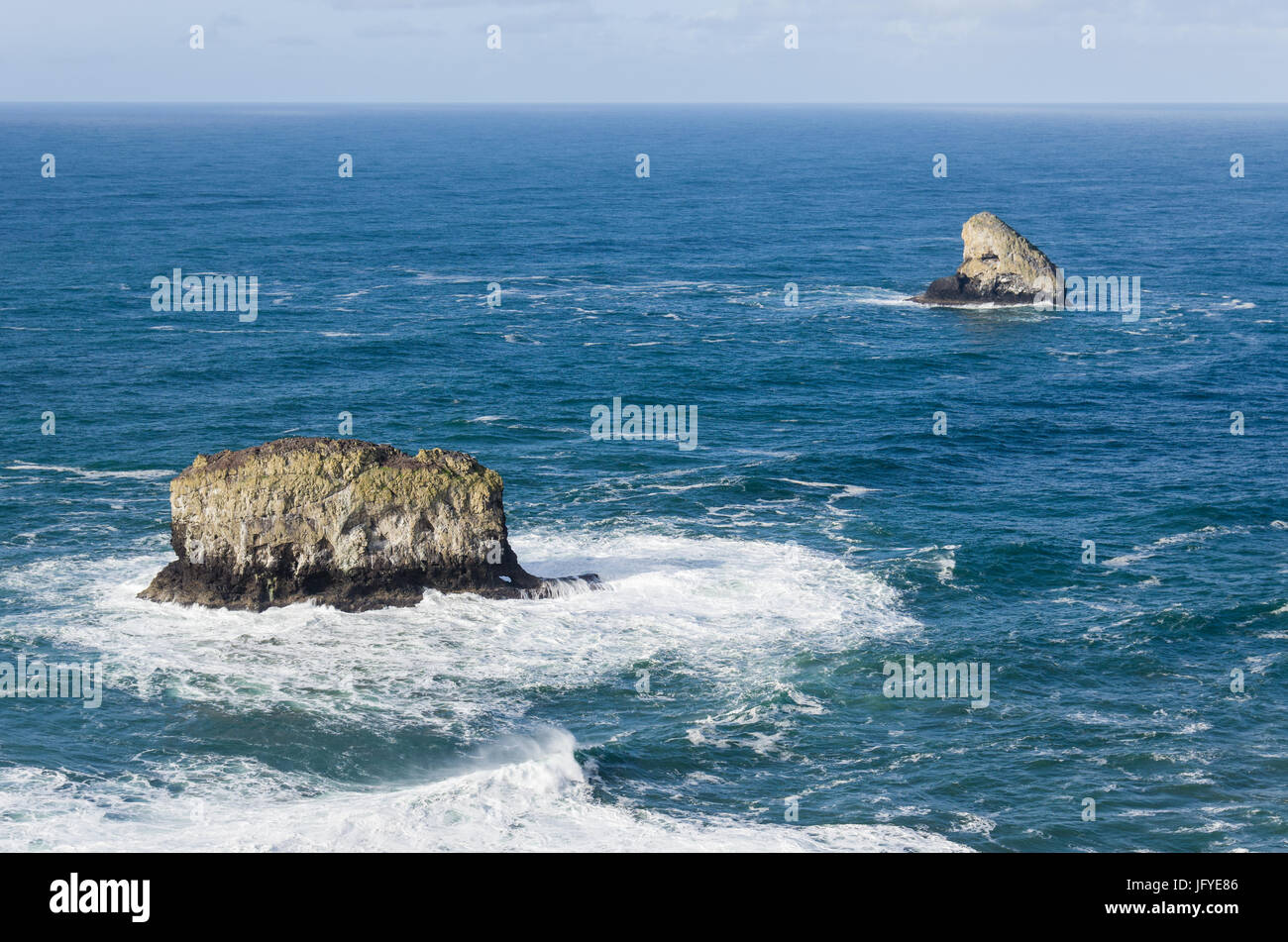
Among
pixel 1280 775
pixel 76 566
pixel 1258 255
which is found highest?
pixel 1258 255

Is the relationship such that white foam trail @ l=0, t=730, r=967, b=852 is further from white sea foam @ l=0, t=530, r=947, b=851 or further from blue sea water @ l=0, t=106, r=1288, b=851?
blue sea water @ l=0, t=106, r=1288, b=851

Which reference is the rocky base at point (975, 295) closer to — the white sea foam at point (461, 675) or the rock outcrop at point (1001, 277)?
the rock outcrop at point (1001, 277)

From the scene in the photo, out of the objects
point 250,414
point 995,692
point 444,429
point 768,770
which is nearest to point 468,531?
point 768,770

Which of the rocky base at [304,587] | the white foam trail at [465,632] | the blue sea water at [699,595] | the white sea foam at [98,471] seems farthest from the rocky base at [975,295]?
the rocky base at [304,587]

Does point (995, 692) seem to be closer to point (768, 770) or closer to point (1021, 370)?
point (768, 770)

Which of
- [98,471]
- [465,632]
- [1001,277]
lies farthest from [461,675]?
[1001,277]

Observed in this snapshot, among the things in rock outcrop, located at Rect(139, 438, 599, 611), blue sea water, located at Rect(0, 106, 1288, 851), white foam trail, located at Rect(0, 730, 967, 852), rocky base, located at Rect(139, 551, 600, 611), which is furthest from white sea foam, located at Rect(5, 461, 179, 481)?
white foam trail, located at Rect(0, 730, 967, 852)

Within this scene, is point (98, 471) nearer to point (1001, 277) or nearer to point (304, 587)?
point (304, 587)
